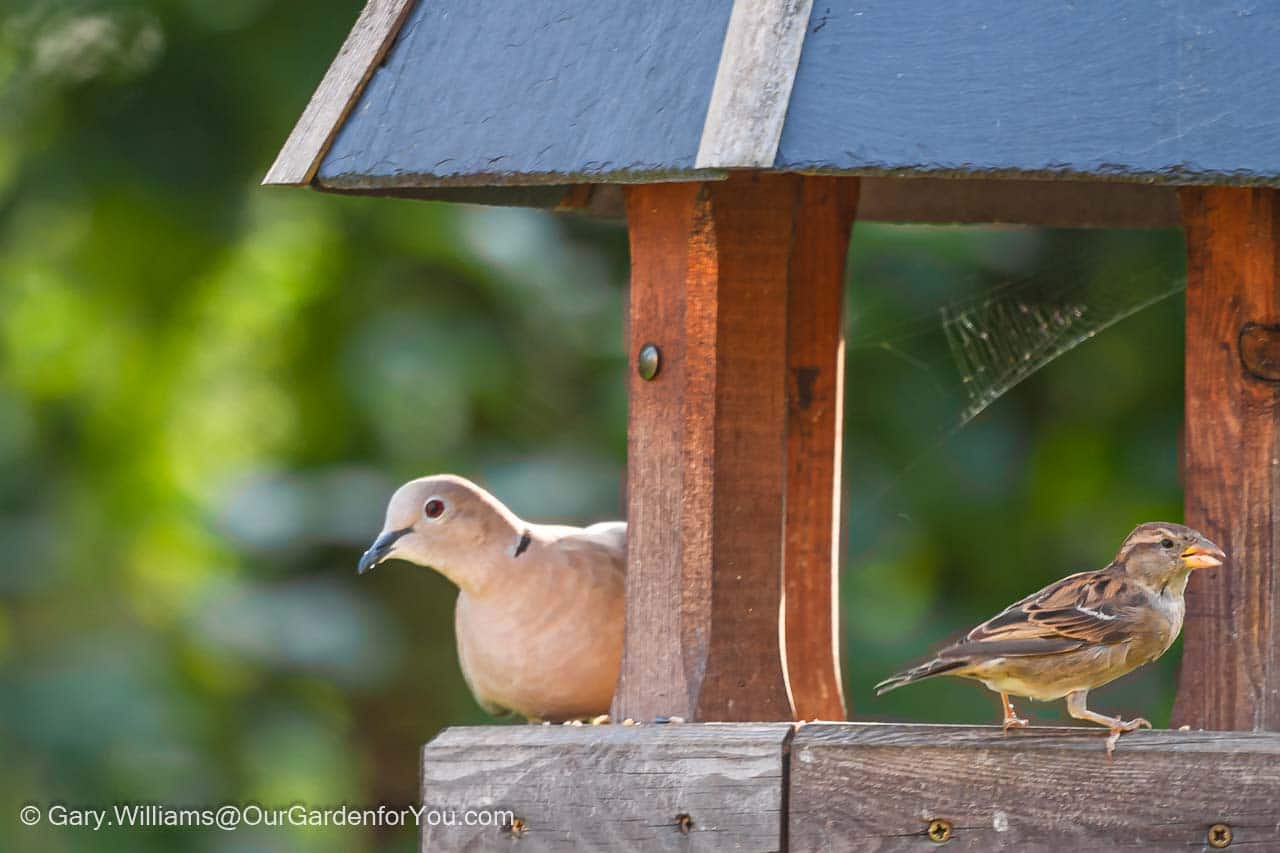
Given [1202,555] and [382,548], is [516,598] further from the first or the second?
[1202,555]

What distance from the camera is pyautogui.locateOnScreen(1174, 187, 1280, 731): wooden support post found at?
3834 mm

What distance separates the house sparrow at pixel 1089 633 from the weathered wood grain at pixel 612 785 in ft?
0.90

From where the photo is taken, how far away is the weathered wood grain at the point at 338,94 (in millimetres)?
4035

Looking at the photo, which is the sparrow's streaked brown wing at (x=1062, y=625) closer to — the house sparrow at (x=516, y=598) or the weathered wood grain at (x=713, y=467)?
the weathered wood grain at (x=713, y=467)

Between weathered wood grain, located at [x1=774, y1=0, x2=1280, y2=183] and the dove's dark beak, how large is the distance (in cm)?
120

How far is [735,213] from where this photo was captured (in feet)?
13.2

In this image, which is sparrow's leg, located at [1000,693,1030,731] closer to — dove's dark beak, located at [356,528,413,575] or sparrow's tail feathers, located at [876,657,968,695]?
sparrow's tail feathers, located at [876,657,968,695]

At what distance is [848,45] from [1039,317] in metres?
2.72

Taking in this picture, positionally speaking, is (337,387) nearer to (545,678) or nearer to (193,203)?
(193,203)

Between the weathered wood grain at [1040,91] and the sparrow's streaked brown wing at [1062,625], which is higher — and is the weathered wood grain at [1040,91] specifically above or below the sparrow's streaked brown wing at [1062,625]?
above

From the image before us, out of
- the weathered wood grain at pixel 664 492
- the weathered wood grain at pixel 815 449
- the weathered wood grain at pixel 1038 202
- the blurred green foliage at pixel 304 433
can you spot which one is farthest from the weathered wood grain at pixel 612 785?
the blurred green foliage at pixel 304 433

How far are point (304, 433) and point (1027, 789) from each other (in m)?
5.91

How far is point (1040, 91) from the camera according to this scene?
Answer: 141 inches
